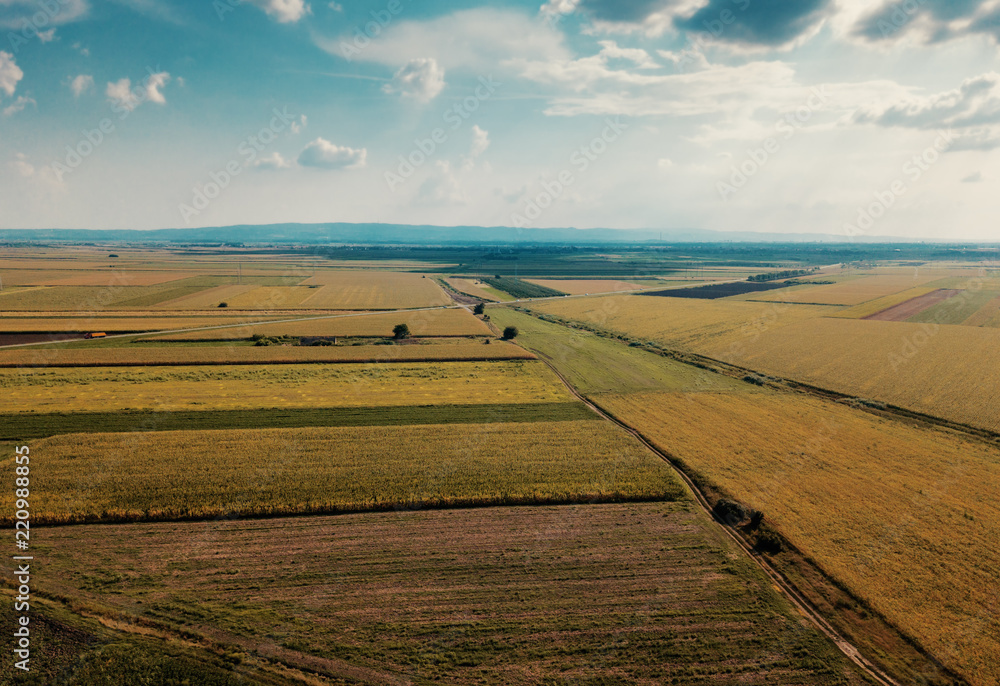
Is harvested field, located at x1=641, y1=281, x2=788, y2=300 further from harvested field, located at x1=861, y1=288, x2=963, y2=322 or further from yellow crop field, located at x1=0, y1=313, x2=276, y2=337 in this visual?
yellow crop field, located at x1=0, y1=313, x2=276, y2=337

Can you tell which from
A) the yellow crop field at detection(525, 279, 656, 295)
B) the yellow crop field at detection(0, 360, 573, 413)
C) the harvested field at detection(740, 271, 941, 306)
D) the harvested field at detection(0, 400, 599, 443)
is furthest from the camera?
the yellow crop field at detection(525, 279, 656, 295)

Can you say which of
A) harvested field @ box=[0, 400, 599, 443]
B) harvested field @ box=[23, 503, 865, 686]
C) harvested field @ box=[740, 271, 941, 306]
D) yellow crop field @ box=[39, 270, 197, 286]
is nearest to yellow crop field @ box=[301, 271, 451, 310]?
yellow crop field @ box=[39, 270, 197, 286]

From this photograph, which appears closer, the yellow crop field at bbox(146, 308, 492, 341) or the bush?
the bush

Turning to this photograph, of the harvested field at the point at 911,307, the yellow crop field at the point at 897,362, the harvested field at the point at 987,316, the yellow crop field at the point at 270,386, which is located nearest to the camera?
the yellow crop field at the point at 270,386

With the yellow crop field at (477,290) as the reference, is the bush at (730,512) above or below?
below

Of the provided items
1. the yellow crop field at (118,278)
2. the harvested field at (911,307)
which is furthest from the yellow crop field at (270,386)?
the yellow crop field at (118,278)

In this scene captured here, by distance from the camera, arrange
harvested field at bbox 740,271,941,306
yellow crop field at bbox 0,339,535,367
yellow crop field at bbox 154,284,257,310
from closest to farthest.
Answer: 1. yellow crop field at bbox 0,339,535,367
2. yellow crop field at bbox 154,284,257,310
3. harvested field at bbox 740,271,941,306

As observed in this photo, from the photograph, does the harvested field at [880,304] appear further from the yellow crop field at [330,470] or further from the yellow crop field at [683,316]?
the yellow crop field at [330,470]

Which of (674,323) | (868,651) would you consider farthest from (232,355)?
(674,323)

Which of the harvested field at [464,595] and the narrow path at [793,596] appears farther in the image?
the narrow path at [793,596]
